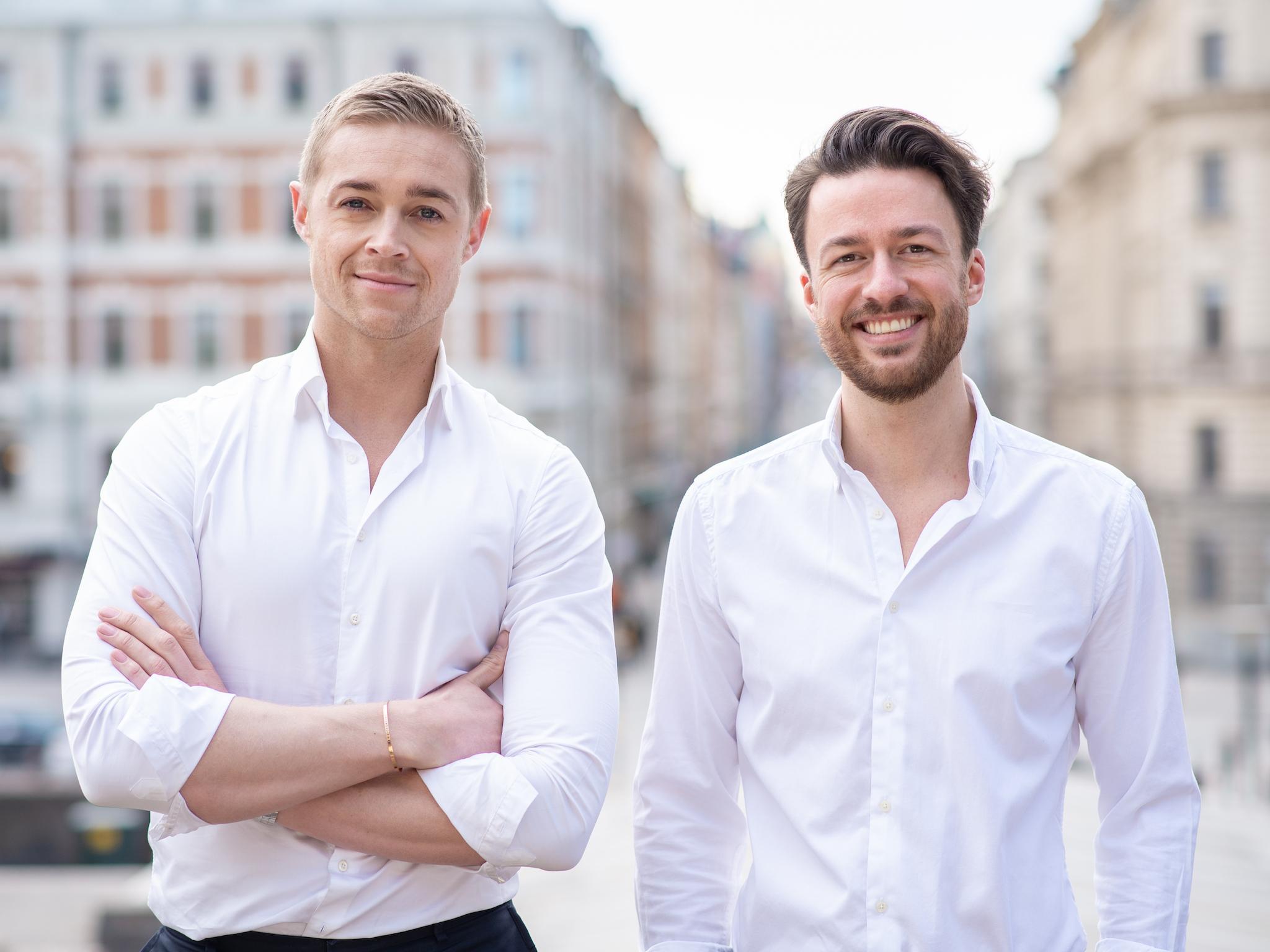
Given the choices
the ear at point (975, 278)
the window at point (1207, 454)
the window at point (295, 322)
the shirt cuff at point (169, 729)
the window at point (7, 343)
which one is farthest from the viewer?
the window at point (1207, 454)

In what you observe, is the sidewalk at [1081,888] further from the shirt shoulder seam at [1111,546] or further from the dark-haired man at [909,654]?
the shirt shoulder seam at [1111,546]

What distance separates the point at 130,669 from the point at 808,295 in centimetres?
129

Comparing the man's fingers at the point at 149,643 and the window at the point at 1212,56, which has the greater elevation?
the window at the point at 1212,56

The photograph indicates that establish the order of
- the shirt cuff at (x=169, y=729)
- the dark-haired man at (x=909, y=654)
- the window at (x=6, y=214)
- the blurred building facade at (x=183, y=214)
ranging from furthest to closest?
the window at (x=6, y=214) < the blurred building facade at (x=183, y=214) < the dark-haired man at (x=909, y=654) < the shirt cuff at (x=169, y=729)

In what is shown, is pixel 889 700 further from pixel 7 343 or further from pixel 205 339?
pixel 7 343

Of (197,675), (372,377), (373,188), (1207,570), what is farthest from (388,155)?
(1207,570)

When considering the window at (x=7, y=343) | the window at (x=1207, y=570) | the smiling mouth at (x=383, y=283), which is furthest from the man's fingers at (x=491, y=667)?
the window at (x=1207, y=570)

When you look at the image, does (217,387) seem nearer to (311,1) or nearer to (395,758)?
(395,758)

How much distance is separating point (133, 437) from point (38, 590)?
25.7 m

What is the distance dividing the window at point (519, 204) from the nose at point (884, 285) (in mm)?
23452

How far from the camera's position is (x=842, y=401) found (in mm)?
2363

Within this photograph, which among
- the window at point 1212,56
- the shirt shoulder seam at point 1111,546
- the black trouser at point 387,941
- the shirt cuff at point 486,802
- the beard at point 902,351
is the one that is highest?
the window at point 1212,56

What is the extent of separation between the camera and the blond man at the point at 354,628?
2.08 m

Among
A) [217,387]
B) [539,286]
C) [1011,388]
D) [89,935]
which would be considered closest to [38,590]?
[539,286]
